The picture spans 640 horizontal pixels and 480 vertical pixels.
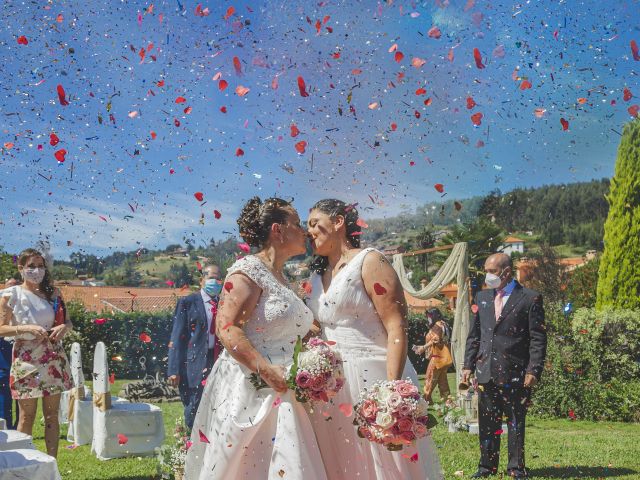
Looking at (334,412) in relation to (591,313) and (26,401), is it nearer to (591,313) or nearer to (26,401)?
(26,401)

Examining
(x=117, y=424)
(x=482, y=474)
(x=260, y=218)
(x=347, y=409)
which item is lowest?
(x=482, y=474)

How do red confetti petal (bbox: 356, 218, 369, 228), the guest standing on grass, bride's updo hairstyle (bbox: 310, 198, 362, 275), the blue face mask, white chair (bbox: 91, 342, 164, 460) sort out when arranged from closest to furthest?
bride's updo hairstyle (bbox: 310, 198, 362, 275)
red confetti petal (bbox: 356, 218, 369, 228)
the blue face mask
white chair (bbox: 91, 342, 164, 460)
the guest standing on grass

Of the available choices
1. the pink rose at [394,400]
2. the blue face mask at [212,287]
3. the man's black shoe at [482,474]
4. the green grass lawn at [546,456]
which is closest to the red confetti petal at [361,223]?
the pink rose at [394,400]

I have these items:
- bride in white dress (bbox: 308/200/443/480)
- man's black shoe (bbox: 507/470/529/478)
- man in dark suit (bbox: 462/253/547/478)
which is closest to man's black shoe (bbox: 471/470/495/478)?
man in dark suit (bbox: 462/253/547/478)

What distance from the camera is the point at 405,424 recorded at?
11.1 feet

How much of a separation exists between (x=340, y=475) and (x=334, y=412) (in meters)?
0.34

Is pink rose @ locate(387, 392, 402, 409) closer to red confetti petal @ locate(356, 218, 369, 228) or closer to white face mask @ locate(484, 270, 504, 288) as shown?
red confetti petal @ locate(356, 218, 369, 228)

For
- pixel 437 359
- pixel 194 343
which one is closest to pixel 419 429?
pixel 194 343

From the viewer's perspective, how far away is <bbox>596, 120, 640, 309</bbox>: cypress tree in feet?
46.4

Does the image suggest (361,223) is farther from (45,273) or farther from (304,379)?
(45,273)

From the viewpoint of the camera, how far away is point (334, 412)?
389cm

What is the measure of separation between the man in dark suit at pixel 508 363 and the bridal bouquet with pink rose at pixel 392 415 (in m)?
2.89

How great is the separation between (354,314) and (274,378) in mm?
679

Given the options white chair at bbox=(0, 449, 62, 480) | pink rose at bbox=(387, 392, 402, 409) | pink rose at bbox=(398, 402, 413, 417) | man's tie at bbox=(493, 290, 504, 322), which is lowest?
white chair at bbox=(0, 449, 62, 480)
